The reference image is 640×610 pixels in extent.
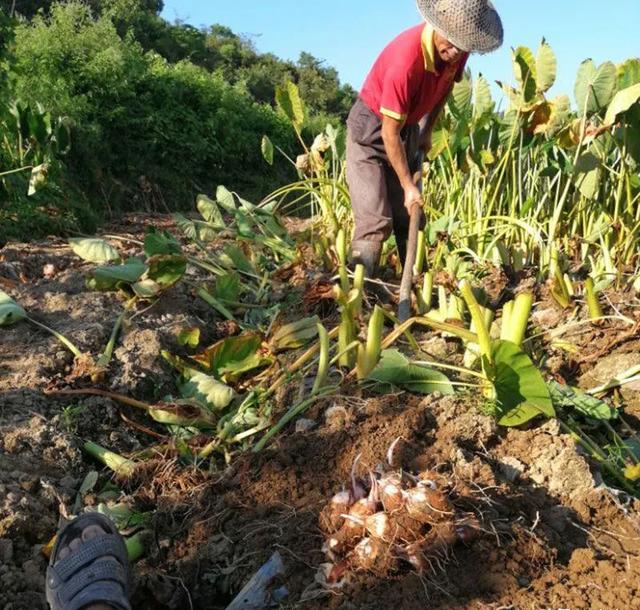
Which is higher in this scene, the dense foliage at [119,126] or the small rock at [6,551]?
the dense foliage at [119,126]

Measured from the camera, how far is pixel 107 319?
2.88m

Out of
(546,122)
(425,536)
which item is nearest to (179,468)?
(425,536)

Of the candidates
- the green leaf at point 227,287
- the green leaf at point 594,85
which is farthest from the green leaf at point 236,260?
the green leaf at point 594,85

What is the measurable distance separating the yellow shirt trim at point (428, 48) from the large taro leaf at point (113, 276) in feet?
4.90

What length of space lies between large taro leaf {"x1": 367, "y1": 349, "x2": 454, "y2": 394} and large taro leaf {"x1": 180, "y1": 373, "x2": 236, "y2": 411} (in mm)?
510

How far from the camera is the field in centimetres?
150

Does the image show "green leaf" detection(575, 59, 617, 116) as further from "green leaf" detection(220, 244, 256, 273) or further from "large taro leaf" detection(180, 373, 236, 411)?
"large taro leaf" detection(180, 373, 236, 411)

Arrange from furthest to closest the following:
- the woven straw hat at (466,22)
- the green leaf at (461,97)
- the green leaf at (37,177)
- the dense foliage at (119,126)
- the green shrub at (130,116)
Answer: the green shrub at (130,116)
the dense foliage at (119,126)
the green leaf at (37,177)
the green leaf at (461,97)
the woven straw hat at (466,22)

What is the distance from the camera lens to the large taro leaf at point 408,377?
214 cm

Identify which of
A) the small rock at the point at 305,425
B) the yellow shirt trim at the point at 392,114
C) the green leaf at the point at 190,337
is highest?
the yellow shirt trim at the point at 392,114

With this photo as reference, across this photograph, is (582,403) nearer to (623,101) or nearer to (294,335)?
(294,335)

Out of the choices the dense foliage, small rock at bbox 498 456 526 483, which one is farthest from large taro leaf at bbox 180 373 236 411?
the dense foliage

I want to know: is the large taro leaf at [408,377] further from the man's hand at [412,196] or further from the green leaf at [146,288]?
the green leaf at [146,288]

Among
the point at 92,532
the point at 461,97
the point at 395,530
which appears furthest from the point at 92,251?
the point at 395,530
